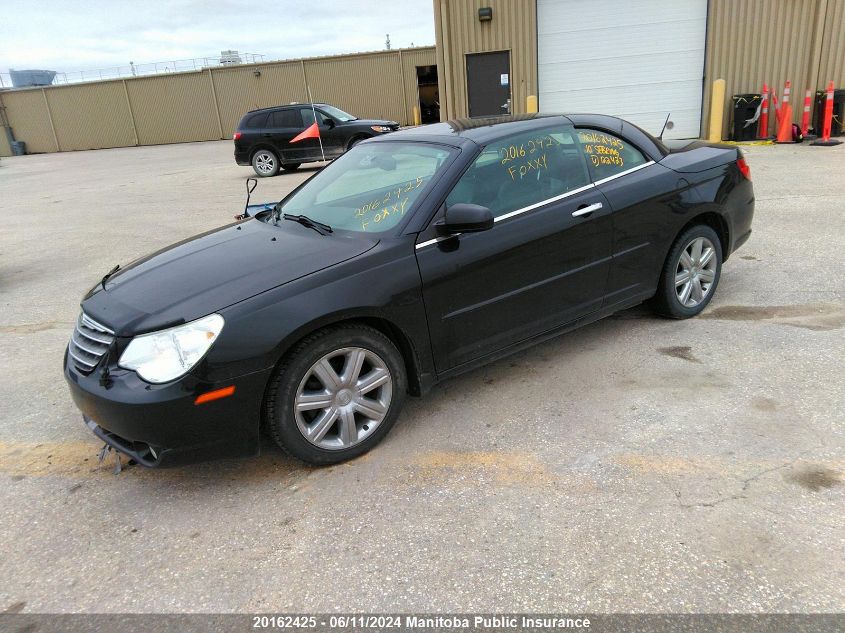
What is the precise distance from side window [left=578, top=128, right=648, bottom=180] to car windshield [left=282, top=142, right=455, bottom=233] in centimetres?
104

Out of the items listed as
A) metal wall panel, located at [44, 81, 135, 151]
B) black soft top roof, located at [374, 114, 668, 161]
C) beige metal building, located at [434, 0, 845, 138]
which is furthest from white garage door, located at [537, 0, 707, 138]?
metal wall panel, located at [44, 81, 135, 151]

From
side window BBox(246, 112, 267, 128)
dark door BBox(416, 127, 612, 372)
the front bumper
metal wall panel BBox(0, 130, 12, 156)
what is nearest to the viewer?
the front bumper

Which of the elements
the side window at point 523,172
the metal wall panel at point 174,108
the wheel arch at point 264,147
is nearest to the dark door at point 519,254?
the side window at point 523,172

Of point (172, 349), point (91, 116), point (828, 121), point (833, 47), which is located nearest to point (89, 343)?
point (172, 349)

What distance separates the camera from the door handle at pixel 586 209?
3853 mm

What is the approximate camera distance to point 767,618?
210cm

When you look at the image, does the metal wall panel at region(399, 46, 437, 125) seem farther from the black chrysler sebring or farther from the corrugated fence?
the black chrysler sebring

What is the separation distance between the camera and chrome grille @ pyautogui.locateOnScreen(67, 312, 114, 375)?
2953mm

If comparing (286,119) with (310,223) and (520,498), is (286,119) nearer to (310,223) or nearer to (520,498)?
(310,223)

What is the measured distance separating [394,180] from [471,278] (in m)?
0.87

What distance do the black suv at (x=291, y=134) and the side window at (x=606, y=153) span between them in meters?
11.6

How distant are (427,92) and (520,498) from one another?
98.5 feet

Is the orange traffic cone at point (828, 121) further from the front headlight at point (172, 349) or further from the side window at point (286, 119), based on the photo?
the front headlight at point (172, 349)

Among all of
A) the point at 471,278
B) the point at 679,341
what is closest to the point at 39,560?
the point at 471,278
